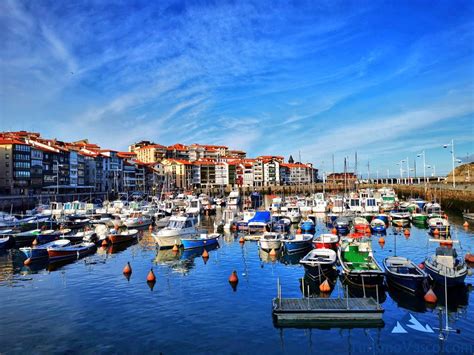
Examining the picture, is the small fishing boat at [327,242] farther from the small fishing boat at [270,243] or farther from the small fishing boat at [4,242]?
the small fishing boat at [4,242]

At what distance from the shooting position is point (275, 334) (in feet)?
59.6

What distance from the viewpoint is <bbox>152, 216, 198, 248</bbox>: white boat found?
41.1m

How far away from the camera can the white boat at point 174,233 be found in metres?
41.1

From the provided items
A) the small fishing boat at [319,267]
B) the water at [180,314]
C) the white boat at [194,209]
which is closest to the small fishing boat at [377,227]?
the water at [180,314]

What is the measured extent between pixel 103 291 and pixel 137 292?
2288 millimetres

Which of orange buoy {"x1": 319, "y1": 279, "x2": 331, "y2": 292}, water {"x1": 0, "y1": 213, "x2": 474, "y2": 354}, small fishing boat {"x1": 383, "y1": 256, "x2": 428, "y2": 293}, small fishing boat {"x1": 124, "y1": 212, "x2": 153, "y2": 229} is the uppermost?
small fishing boat {"x1": 124, "y1": 212, "x2": 153, "y2": 229}

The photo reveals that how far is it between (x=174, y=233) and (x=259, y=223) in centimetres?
1373

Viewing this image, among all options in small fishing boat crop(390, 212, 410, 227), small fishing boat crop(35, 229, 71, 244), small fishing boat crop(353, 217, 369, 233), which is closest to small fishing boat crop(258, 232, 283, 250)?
small fishing boat crop(353, 217, 369, 233)

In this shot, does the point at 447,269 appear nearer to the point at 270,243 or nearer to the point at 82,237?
the point at 270,243

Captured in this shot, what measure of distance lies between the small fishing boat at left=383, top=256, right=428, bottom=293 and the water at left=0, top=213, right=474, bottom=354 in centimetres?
81

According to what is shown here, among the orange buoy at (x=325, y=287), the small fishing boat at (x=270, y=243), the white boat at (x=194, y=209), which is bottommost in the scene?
the orange buoy at (x=325, y=287)

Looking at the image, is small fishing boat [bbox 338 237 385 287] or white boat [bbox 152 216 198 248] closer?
small fishing boat [bbox 338 237 385 287]

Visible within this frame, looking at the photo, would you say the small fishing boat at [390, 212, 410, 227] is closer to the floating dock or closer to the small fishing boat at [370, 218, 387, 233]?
the small fishing boat at [370, 218, 387, 233]

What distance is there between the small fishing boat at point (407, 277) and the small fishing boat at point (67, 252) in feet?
88.0
